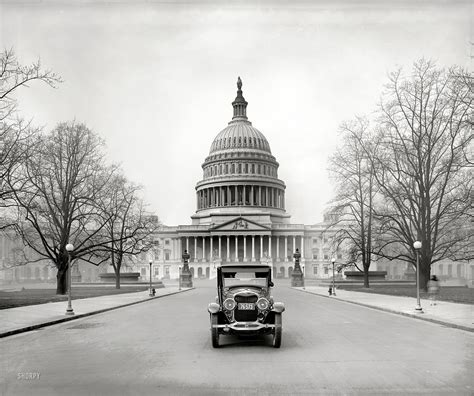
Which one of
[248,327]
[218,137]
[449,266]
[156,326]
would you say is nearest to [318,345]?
[248,327]

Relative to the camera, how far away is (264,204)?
14062 cm

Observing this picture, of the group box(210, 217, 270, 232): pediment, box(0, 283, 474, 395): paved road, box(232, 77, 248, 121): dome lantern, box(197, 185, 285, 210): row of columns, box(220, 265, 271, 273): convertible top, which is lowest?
box(0, 283, 474, 395): paved road

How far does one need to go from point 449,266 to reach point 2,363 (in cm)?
12932

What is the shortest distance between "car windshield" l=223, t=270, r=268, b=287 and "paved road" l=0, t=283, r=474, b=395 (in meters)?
1.57

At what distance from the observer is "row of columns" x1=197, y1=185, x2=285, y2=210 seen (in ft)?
456

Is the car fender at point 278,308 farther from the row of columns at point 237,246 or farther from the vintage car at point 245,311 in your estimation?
the row of columns at point 237,246

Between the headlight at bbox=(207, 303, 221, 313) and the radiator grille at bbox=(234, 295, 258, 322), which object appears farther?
A: the radiator grille at bbox=(234, 295, 258, 322)

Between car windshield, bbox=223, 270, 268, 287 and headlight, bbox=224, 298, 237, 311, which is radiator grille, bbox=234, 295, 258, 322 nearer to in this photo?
headlight, bbox=224, 298, 237, 311

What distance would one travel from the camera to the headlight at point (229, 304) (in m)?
13.7

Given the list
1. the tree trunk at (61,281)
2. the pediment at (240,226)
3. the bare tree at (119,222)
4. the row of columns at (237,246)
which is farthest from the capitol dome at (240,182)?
the tree trunk at (61,281)

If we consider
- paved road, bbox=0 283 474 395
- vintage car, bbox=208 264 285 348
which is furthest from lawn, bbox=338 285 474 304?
vintage car, bbox=208 264 285 348

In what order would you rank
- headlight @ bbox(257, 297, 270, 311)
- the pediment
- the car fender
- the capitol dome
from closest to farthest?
the car fender → headlight @ bbox(257, 297, 270, 311) → the pediment → the capitol dome

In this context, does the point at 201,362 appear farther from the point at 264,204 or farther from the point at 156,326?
the point at 264,204

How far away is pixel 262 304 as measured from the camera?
13.6m
